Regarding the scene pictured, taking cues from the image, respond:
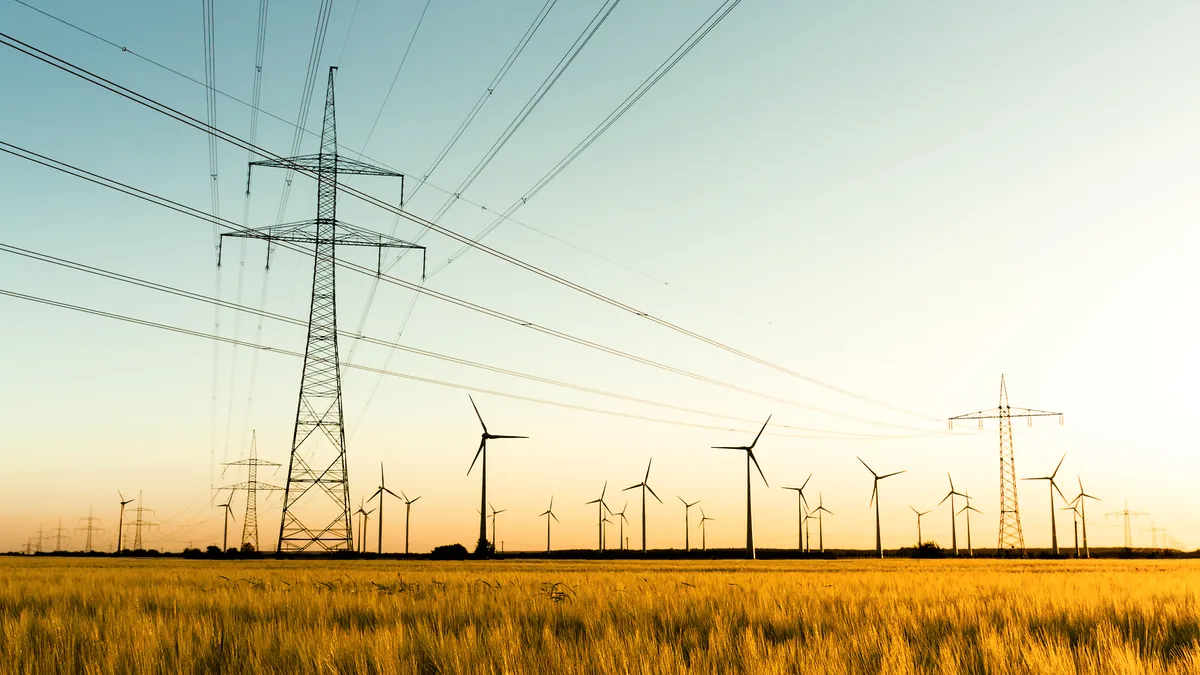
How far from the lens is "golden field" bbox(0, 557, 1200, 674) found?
12.3m

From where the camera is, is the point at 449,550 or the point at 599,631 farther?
the point at 449,550

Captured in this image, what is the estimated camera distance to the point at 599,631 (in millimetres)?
17094

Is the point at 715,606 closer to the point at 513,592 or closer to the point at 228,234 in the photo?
the point at 513,592

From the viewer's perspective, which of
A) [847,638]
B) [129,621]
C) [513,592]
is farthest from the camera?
[513,592]

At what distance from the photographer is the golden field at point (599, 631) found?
1234 centimetres

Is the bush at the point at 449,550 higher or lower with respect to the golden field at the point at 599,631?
lower

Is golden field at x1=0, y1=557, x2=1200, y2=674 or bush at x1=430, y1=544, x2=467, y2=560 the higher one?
golden field at x1=0, y1=557, x2=1200, y2=674

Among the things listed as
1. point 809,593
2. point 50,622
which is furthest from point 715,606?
point 50,622

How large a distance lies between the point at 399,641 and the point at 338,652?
47.2 inches

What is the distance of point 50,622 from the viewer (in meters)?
17.7

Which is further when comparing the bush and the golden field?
the bush

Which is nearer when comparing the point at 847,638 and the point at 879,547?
the point at 847,638

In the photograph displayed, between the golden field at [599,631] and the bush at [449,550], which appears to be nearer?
the golden field at [599,631]

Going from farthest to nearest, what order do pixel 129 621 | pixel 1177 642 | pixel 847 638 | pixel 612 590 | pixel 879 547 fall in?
1. pixel 879 547
2. pixel 612 590
3. pixel 129 621
4. pixel 1177 642
5. pixel 847 638
